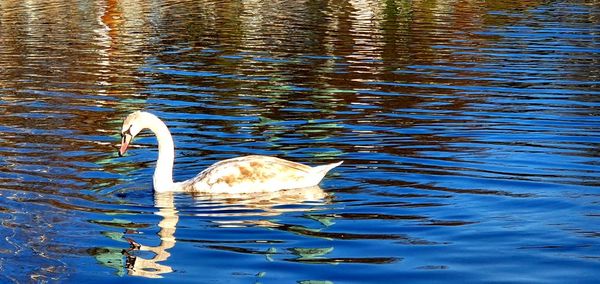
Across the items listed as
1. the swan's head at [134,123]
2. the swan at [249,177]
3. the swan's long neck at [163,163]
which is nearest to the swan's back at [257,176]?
the swan at [249,177]

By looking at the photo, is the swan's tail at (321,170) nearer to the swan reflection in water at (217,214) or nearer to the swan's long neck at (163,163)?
the swan reflection in water at (217,214)

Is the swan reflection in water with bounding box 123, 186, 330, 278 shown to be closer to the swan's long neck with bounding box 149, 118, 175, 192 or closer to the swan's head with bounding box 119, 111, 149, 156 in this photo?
the swan's long neck with bounding box 149, 118, 175, 192

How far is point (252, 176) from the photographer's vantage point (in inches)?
583

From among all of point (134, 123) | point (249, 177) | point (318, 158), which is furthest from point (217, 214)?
point (318, 158)

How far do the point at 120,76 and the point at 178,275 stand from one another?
58.2 feet

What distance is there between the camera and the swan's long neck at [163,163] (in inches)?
590

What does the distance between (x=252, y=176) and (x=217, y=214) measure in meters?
1.20

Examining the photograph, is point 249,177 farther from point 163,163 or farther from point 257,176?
point 163,163

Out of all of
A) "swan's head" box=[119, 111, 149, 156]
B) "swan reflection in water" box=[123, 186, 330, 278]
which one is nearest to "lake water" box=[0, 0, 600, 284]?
"swan reflection in water" box=[123, 186, 330, 278]

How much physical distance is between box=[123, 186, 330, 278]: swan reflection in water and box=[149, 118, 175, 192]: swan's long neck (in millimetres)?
104

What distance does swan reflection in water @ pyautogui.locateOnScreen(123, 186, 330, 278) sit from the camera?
11.6 meters

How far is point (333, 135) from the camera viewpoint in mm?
18828

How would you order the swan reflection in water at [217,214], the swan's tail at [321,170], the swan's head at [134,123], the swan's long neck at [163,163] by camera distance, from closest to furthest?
the swan reflection in water at [217,214]
the swan's tail at [321,170]
the swan's long neck at [163,163]
the swan's head at [134,123]

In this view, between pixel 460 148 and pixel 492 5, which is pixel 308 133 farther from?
pixel 492 5
